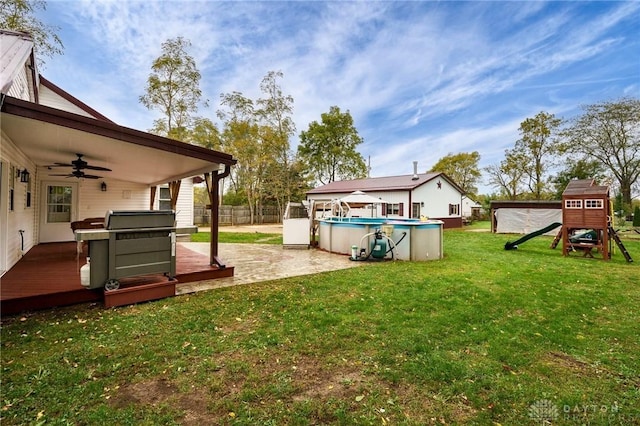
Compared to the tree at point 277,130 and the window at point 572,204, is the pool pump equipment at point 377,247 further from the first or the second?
the tree at point 277,130

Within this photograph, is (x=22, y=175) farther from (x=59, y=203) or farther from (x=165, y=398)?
(x=165, y=398)

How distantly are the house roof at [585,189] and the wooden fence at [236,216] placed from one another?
19.3m

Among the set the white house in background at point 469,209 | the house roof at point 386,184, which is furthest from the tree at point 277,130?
the white house in background at point 469,209

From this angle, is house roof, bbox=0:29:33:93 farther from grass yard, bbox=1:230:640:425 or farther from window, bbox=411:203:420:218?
window, bbox=411:203:420:218

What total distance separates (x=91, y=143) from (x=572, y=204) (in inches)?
485

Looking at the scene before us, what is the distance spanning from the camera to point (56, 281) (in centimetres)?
448

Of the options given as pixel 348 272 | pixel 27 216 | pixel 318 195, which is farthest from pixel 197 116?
pixel 348 272

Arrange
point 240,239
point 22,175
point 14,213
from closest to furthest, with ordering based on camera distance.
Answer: point 14,213, point 22,175, point 240,239

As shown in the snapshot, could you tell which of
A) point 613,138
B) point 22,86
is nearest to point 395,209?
point 22,86

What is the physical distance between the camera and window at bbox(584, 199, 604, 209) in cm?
864

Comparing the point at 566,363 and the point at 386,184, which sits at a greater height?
the point at 386,184

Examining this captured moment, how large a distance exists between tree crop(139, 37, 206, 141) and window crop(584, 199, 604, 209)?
18309 millimetres

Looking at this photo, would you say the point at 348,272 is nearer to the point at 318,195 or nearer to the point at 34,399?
the point at 34,399

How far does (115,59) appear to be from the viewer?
37.2ft
